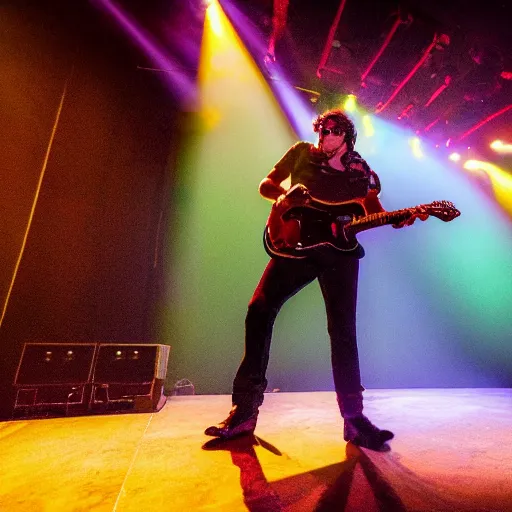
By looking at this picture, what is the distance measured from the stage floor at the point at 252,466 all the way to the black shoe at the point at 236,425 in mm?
61

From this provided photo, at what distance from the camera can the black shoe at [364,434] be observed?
1.74 meters

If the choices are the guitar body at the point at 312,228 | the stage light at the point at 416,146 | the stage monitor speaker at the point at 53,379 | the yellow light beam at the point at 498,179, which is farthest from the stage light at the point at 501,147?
the stage monitor speaker at the point at 53,379

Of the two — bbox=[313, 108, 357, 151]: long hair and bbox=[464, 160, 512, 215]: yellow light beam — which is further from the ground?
bbox=[464, 160, 512, 215]: yellow light beam

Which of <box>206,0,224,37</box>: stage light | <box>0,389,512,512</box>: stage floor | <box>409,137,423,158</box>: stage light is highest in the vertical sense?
<box>206,0,224,37</box>: stage light

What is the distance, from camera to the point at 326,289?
2.11m

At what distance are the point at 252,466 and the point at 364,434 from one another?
0.77 meters

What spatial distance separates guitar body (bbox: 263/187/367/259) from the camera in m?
2.05

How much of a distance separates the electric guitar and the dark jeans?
0.32 feet

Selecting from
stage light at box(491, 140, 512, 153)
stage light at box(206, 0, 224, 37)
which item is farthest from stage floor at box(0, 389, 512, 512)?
stage light at box(491, 140, 512, 153)

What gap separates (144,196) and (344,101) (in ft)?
12.2

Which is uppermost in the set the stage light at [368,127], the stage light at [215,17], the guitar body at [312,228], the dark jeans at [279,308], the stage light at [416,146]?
the stage light at [215,17]

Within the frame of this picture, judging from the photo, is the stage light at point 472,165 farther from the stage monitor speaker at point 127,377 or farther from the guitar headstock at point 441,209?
the stage monitor speaker at point 127,377

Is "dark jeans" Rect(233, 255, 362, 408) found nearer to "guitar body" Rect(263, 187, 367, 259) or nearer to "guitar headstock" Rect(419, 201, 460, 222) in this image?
"guitar body" Rect(263, 187, 367, 259)

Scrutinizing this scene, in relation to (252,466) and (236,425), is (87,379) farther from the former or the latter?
(252,466)
